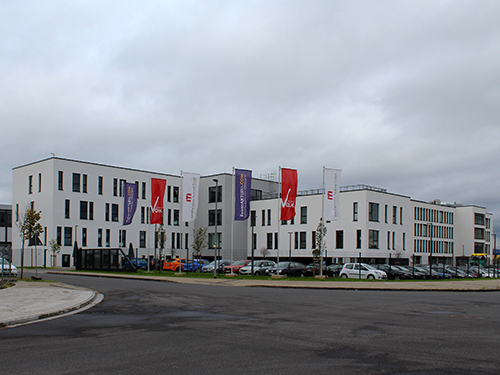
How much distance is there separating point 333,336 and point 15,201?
233 feet

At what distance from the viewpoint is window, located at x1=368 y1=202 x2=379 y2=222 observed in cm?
6550

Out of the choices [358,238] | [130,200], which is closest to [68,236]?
[130,200]

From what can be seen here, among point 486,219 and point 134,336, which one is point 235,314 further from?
point 486,219

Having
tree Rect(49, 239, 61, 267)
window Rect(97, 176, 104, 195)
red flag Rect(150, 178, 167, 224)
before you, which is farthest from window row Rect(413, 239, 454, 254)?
tree Rect(49, 239, 61, 267)

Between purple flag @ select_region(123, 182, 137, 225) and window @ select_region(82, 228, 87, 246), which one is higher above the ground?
purple flag @ select_region(123, 182, 137, 225)

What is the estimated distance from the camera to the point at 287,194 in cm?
3591

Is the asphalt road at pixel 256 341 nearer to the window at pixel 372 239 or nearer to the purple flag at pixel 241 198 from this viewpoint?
the purple flag at pixel 241 198

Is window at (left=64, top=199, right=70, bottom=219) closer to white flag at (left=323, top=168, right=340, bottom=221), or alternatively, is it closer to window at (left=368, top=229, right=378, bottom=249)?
window at (left=368, top=229, right=378, bottom=249)

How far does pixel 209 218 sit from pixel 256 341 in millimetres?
68993

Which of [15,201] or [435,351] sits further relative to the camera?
[15,201]

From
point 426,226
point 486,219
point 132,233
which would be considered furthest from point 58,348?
point 486,219

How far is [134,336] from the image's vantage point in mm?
10430

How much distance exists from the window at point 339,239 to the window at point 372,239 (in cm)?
346

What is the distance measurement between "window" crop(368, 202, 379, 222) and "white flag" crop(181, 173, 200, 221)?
30853 millimetres
